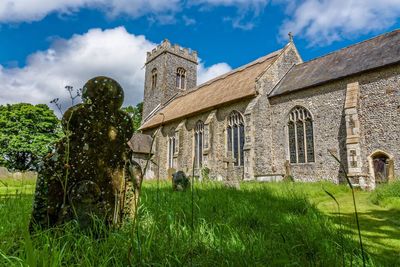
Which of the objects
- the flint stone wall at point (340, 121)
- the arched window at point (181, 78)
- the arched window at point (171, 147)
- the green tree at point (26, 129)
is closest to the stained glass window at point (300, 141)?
the flint stone wall at point (340, 121)

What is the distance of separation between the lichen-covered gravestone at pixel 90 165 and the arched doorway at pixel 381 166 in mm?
13505

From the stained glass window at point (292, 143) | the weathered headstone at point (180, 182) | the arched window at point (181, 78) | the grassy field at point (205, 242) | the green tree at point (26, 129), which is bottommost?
the grassy field at point (205, 242)

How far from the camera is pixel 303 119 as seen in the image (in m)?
16.0

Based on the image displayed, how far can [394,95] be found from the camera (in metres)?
12.9

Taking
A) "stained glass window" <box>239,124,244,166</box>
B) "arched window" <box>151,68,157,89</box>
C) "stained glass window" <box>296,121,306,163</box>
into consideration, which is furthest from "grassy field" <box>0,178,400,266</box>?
"arched window" <box>151,68,157,89</box>

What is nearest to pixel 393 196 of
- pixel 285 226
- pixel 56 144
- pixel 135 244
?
pixel 285 226

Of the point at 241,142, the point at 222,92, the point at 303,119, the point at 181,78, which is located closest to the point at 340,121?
the point at 303,119

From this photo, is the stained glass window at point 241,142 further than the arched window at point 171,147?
No

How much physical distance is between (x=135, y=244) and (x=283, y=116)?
16039 millimetres

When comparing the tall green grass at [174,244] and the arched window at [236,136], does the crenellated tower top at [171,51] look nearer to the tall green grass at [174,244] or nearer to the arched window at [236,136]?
the arched window at [236,136]

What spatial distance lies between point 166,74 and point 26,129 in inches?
778

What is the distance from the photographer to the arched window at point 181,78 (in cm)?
3300

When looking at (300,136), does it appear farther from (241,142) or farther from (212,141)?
(212,141)

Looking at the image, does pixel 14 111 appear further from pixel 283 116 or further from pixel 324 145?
pixel 324 145
